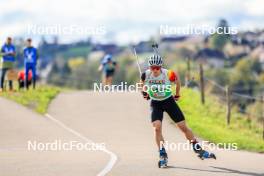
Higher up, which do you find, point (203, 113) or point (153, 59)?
point (153, 59)

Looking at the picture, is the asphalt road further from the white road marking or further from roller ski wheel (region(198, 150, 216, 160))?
roller ski wheel (region(198, 150, 216, 160))

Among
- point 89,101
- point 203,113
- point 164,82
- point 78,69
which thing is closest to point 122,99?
point 89,101

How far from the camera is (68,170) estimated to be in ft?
37.0

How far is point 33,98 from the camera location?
23750 millimetres

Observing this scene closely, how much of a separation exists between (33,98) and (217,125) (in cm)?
664

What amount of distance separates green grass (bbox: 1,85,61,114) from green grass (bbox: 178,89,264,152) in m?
4.93

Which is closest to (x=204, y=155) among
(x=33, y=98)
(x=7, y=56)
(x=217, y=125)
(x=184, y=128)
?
(x=184, y=128)

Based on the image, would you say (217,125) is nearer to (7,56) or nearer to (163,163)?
(7,56)

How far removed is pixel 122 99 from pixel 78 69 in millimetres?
159954

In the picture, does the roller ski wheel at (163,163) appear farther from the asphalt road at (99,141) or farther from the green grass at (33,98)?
the green grass at (33,98)

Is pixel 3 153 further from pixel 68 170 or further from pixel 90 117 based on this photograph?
pixel 90 117

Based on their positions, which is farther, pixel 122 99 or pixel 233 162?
pixel 122 99

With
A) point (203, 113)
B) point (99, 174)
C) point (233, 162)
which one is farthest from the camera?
point (203, 113)

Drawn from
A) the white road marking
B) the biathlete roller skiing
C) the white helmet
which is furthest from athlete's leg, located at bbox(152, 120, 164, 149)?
the white helmet
